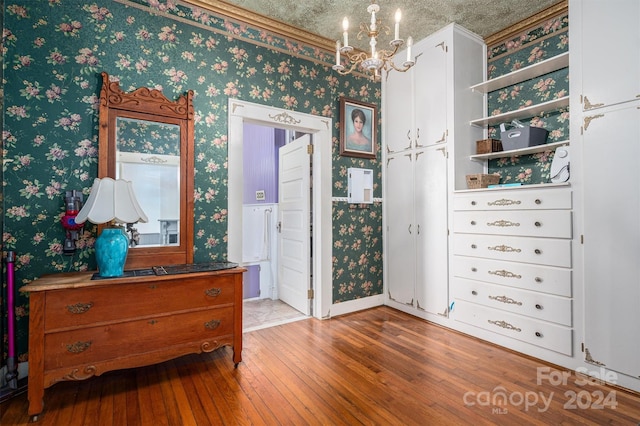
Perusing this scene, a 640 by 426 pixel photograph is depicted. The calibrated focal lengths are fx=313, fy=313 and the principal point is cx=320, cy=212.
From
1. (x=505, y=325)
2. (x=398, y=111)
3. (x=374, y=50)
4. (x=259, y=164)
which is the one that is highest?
(x=398, y=111)

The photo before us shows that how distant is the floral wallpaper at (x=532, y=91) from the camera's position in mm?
2885

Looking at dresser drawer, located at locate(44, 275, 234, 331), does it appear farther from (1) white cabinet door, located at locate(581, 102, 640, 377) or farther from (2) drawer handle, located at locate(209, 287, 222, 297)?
(1) white cabinet door, located at locate(581, 102, 640, 377)

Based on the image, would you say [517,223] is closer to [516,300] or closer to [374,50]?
[516,300]

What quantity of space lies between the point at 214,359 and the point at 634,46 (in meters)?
3.79

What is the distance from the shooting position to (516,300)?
2.67 m

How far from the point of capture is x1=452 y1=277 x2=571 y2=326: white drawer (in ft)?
7.95

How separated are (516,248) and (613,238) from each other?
0.63m

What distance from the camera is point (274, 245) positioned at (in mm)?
4449

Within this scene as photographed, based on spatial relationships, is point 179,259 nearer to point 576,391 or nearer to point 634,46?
point 576,391

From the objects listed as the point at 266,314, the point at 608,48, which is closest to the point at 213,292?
the point at 266,314

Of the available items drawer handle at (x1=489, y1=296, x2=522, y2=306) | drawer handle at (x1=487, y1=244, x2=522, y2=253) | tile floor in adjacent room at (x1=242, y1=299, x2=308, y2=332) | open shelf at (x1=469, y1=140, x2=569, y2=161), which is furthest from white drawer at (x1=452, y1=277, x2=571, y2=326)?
tile floor in adjacent room at (x1=242, y1=299, x2=308, y2=332)

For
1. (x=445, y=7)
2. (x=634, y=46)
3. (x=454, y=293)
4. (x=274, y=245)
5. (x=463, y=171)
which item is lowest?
(x=454, y=293)

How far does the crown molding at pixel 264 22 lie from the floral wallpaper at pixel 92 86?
5 cm

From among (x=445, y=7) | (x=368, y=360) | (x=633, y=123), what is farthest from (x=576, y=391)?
(x=445, y=7)
